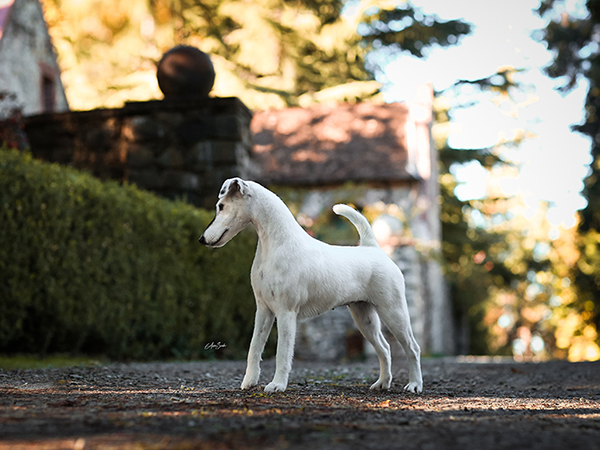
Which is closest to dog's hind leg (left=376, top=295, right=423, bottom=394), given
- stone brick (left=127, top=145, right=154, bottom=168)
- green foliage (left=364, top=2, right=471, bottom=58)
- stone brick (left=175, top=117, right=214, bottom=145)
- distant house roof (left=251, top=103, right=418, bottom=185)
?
stone brick (left=175, top=117, right=214, bottom=145)

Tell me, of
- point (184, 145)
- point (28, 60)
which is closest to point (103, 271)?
point (184, 145)

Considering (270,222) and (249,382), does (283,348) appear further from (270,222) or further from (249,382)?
(270,222)

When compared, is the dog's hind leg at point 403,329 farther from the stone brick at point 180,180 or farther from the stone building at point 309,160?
the stone brick at point 180,180

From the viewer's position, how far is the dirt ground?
262cm

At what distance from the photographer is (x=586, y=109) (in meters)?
19.4

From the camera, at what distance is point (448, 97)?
24.1 metres

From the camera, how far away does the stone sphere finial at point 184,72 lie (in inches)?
391

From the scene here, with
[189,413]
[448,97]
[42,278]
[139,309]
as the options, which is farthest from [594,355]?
[189,413]

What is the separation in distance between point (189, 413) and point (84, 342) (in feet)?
15.1

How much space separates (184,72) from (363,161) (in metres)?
9.15

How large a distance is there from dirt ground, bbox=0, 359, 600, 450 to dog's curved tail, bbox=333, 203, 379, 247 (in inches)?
43.0

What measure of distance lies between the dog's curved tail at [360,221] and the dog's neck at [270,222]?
0.58m

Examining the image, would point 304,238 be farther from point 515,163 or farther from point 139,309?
point 515,163

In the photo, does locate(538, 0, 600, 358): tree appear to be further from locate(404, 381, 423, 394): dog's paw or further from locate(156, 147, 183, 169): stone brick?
locate(404, 381, 423, 394): dog's paw
